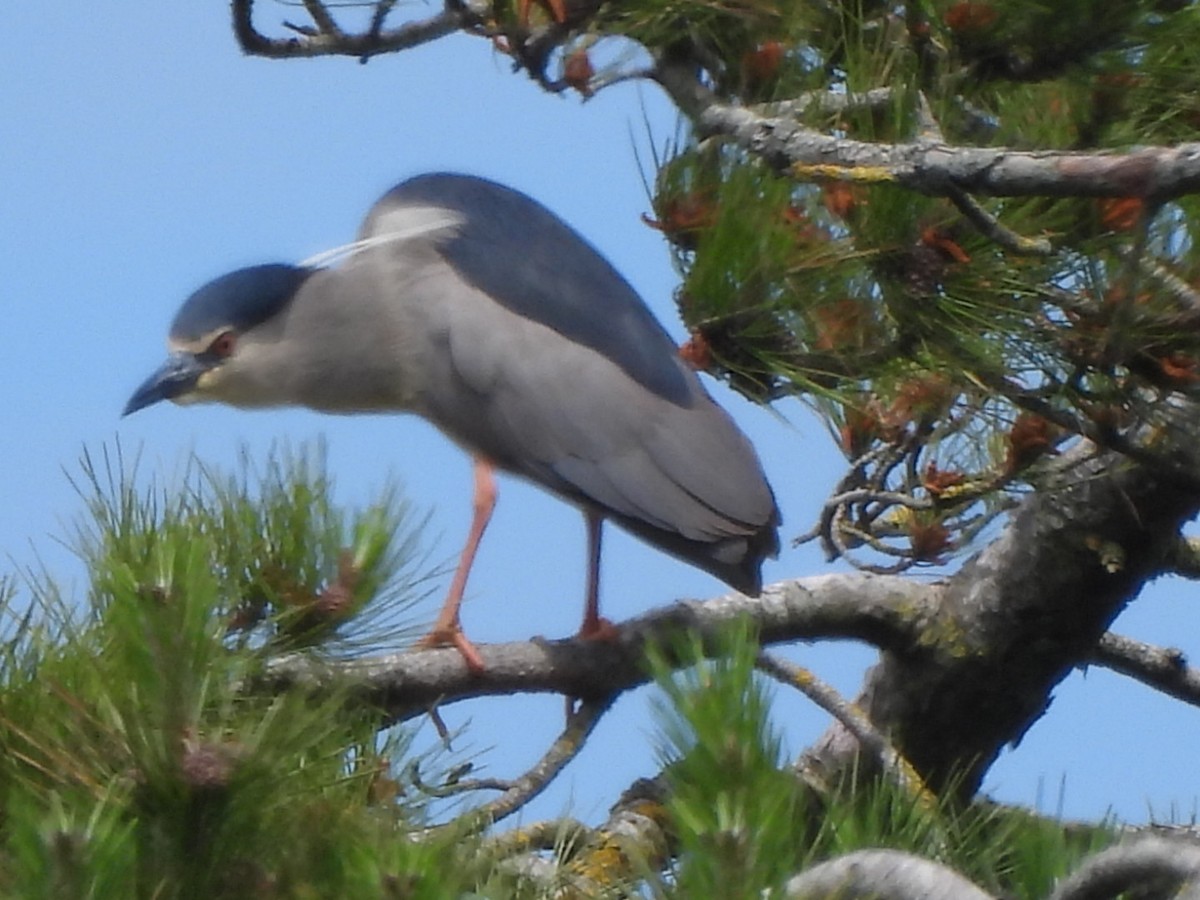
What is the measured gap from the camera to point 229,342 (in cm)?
199

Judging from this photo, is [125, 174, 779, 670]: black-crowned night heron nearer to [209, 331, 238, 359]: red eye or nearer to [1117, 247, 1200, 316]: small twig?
[209, 331, 238, 359]: red eye

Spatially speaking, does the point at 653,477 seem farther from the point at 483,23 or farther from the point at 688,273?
the point at 483,23

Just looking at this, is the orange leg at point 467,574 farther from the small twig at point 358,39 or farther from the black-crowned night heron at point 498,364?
the small twig at point 358,39

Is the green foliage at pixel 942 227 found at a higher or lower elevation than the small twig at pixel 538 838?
higher

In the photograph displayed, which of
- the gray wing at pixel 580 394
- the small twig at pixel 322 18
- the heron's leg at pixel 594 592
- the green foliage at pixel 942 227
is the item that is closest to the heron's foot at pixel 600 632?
the heron's leg at pixel 594 592

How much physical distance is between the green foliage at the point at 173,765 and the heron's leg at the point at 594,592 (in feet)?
1.96

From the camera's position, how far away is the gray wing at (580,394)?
171 cm

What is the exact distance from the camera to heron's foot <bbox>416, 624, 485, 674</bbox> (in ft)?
4.52

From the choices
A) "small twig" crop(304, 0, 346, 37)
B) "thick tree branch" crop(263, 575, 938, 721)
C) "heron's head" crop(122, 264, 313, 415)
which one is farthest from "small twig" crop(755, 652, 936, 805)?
"heron's head" crop(122, 264, 313, 415)

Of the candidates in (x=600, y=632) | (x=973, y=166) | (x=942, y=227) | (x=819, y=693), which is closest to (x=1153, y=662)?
(x=819, y=693)

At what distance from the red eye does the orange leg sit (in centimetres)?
32

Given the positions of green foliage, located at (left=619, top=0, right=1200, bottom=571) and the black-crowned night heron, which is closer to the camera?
green foliage, located at (left=619, top=0, right=1200, bottom=571)

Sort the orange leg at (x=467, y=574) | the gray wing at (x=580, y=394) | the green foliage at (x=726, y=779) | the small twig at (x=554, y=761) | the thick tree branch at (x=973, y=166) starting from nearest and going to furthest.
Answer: the green foliage at (x=726, y=779), the thick tree branch at (x=973, y=166), the small twig at (x=554, y=761), the orange leg at (x=467, y=574), the gray wing at (x=580, y=394)

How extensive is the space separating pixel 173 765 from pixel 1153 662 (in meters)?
1.08
